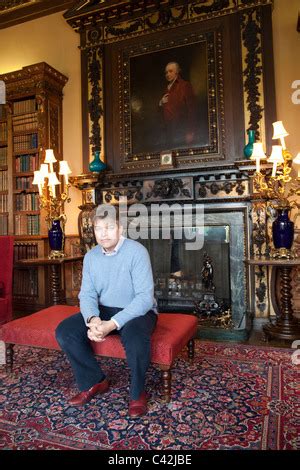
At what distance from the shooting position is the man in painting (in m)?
A: 3.67

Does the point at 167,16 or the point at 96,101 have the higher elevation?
the point at 167,16

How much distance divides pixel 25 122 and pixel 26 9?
5.08ft

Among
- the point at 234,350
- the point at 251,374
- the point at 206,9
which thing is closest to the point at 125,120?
the point at 206,9

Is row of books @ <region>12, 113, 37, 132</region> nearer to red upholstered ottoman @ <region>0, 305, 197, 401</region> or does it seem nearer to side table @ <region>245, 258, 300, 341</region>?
red upholstered ottoman @ <region>0, 305, 197, 401</region>

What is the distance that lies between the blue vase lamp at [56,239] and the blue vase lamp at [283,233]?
226 centimetres

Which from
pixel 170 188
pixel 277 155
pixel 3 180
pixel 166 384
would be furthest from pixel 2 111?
pixel 166 384

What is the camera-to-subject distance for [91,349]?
75.4 inches

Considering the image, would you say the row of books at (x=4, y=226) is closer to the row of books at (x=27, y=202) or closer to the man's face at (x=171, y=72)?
the row of books at (x=27, y=202)

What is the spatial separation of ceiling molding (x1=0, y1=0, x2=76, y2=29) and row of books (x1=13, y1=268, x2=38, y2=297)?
3.33 m

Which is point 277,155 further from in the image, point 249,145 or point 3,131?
point 3,131

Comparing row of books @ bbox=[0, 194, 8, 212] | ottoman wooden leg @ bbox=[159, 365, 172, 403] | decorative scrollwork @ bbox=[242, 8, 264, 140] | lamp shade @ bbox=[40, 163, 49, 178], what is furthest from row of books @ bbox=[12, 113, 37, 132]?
ottoman wooden leg @ bbox=[159, 365, 172, 403]

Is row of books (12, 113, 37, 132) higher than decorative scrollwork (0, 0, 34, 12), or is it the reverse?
decorative scrollwork (0, 0, 34, 12)

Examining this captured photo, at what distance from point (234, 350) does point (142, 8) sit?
3695mm

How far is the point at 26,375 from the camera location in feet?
7.47
